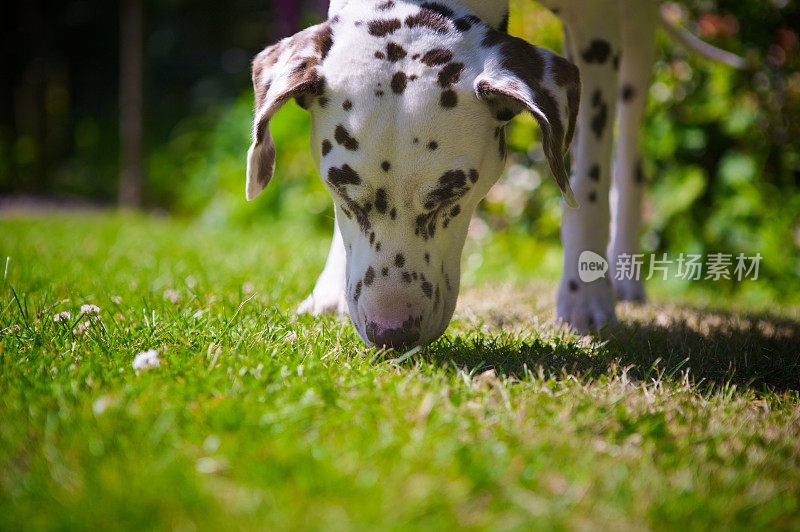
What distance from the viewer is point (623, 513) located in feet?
4.27

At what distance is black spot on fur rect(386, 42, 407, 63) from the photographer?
Answer: 2182 mm

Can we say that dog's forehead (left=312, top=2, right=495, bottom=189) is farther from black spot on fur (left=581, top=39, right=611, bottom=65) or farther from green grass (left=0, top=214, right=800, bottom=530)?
black spot on fur (left=581, top=39, right=611, bottom=65)

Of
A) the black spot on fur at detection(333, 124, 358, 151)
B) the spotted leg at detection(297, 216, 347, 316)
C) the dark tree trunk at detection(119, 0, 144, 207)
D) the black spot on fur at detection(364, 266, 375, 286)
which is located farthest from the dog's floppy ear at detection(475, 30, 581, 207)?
the dark tree trunk at detection(119, 0, 144, 207)

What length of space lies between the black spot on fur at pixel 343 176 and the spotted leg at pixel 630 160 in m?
2.24

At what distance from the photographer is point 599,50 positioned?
9.70 ft

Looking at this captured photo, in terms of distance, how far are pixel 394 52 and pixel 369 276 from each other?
774mm

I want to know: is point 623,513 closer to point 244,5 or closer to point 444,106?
point 444,106

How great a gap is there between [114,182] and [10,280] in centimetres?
1059

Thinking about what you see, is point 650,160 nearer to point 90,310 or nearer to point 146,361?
point 90,310

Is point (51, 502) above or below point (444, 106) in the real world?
below

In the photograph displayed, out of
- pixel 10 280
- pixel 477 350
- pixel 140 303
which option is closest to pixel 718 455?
pixel 477 350

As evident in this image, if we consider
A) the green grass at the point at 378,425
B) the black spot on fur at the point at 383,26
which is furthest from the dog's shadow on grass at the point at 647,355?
the black spot on fur at the point at 383,26

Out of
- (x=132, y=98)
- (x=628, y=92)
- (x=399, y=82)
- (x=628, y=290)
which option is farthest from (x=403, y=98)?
(x=132, y=98)

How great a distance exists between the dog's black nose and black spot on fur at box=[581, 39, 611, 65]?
169 centimetres
